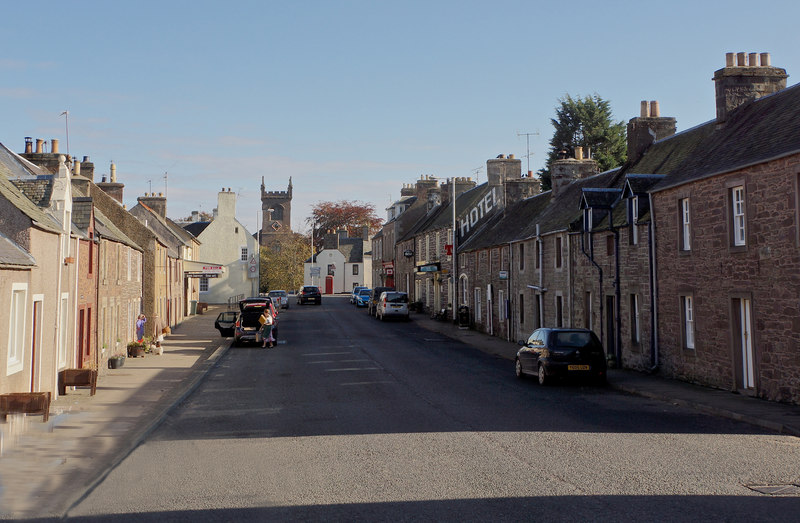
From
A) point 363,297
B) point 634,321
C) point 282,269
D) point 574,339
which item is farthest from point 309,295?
point 574,339

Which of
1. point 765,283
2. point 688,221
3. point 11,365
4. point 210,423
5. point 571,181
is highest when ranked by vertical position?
point 571,181

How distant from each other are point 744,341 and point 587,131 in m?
45.5

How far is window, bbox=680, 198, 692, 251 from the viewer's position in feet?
65.1

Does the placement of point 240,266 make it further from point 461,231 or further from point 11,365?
point 11,365

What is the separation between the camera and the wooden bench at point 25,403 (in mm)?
13438

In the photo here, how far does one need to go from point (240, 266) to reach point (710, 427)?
5985 centimetres

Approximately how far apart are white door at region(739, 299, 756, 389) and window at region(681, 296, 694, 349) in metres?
2.33

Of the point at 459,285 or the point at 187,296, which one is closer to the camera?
the point at 459,285

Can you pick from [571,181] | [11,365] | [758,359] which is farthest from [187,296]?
[758,359]

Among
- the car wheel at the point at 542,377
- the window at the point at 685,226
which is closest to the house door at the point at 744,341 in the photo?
the window at the point at 685,226

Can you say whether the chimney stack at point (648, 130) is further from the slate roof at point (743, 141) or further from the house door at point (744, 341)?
the house door at point (744, 341)

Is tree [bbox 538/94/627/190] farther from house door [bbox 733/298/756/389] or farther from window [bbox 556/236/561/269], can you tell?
house door [bbox 733/298/756/389]

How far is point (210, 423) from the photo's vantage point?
14375mm

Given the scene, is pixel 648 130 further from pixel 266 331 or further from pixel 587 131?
pixel 587 131
